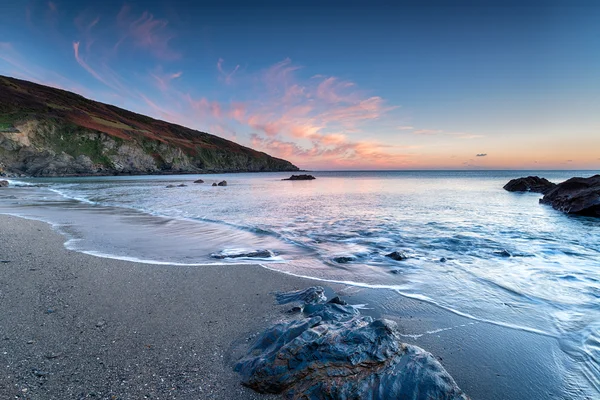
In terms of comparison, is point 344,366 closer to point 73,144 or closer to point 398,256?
point 398,256

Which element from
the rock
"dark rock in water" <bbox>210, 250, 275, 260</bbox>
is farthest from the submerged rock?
the rock

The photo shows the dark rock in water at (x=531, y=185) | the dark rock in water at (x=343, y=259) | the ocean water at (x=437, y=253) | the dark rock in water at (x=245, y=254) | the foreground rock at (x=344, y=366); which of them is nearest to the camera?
the foreground rock at (x=344, y=366)

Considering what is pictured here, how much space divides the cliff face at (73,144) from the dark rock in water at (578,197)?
98.0 m

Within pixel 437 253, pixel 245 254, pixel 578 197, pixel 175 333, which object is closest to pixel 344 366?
pixel 175 333

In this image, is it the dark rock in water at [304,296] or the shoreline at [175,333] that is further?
the dark rock in water at [304,296]

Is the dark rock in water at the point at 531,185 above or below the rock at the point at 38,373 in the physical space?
above

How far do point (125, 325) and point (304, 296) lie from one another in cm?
260

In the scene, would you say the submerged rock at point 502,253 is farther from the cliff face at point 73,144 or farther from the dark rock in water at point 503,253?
the cliff face at point 73,144

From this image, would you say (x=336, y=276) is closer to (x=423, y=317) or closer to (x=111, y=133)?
(x=423, y=317)

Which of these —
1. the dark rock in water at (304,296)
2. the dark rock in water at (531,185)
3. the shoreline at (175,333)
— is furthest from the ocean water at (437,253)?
the dark rock in water at (531,185)

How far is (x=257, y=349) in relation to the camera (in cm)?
330

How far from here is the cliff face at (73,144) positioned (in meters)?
75.0

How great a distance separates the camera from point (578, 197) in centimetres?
1659

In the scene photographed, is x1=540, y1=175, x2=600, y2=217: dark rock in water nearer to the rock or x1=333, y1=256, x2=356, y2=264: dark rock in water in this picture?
x1=333, y1=256, x2=356, y2=264: dark rock in water
